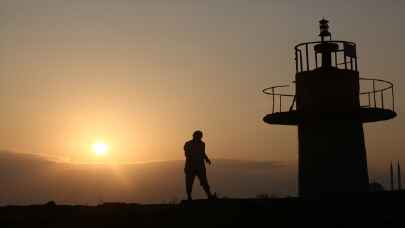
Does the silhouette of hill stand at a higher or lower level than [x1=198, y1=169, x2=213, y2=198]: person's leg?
lower

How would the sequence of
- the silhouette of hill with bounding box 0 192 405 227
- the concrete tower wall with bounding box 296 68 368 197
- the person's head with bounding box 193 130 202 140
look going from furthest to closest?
the concrete tower wall with bounding box 296 68 368 197 → the person's head with bounding box 193 130 202 140 → the silhouette of hill with bounding box 0 192 405 227

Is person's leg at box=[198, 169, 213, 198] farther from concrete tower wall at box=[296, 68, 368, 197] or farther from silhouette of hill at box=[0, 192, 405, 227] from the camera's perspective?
concrete tower wall at box=[296, 68, 368, 197]

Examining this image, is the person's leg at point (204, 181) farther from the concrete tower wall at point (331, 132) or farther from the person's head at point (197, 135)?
the concrete tower wall at point (331, 132)

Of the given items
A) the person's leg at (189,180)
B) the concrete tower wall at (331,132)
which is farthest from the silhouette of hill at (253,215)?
the concrete tower wall at (331,132)

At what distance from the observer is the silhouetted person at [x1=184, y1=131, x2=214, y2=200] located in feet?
58.6

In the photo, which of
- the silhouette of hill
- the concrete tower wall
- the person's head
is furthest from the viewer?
the concrete tower wall

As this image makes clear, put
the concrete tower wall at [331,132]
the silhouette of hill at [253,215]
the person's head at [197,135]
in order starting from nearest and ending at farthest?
the silhouette of hill at [253,215] < the person's head at [197,135] < the concrete tower wall at [331,132]

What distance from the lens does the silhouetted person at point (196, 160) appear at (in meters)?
17.9

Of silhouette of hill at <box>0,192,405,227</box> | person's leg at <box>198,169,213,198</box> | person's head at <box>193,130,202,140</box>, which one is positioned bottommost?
silhouette of hill at <box>0,192,405,227</box>

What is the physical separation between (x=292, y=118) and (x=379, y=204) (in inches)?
345

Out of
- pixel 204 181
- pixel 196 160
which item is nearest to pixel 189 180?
pixel 204 181

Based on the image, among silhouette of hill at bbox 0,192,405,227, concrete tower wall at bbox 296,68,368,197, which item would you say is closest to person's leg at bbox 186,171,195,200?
silhouette of hill at bbox 0,192,405,227

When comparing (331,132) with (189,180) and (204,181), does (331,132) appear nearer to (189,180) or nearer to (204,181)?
(204,181)

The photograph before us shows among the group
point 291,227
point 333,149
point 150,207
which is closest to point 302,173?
point 333,149
